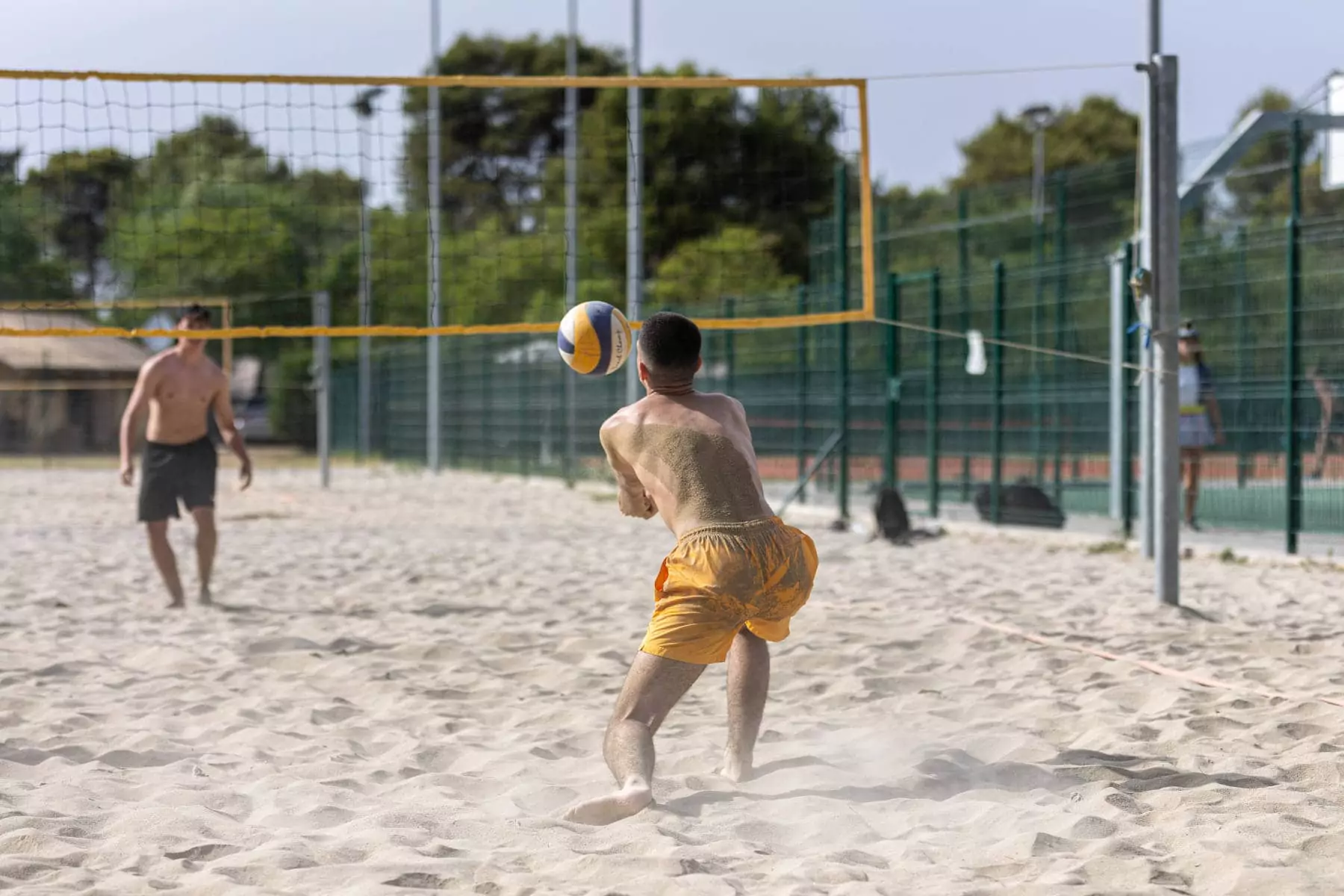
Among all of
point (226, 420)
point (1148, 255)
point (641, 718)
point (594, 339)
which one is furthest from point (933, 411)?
point (641, 718)

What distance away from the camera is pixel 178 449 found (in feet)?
24.8

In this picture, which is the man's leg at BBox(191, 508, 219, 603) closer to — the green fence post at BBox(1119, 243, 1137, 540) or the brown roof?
the green fence post at BBox(1119, 243, 1137, 540)

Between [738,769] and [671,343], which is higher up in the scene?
[671,343]

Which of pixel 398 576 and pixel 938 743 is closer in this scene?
pixel 938 743

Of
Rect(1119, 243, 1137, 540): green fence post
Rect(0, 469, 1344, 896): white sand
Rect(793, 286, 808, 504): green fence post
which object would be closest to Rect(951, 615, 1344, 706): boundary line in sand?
Rect(0, 469, 1344, 896): white sand

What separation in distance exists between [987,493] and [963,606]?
15.1ft

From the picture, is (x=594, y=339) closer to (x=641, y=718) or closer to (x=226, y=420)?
(x=641, y=718)

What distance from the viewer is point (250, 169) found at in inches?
1924

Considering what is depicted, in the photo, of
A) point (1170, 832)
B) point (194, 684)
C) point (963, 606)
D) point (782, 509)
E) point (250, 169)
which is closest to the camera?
point (1170, 832)

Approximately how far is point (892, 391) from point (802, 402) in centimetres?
177

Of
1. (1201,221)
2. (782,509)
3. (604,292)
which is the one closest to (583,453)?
(782,509)

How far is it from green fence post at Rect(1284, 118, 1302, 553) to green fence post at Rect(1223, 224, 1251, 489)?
14.1 inches

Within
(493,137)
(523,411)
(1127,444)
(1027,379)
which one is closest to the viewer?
(1127,444)

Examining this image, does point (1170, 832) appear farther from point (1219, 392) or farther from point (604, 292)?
point (604, 292)
